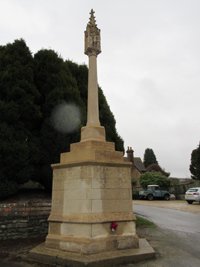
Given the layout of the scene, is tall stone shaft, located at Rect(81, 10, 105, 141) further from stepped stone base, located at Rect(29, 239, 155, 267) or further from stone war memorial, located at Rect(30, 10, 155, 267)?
stepped stone base, located at Rect(29, 239, 155, 267)

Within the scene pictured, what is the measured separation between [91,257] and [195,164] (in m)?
42.0

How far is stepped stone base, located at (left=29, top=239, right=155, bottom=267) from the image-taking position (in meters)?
6.65

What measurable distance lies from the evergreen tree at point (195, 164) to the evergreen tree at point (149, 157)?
25.7m

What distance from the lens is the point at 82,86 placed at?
13508mm

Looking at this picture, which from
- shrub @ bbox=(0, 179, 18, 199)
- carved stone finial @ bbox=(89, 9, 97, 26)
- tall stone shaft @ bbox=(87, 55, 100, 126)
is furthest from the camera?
shrub @ bbox=(0, 179, 18, 199)

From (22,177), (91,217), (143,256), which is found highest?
(22,177)

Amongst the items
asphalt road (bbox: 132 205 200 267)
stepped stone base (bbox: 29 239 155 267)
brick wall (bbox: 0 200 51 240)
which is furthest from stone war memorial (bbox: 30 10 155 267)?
brick wall (bbox: 0 200 51 240)

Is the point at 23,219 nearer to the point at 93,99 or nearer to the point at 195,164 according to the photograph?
the point at 93,99

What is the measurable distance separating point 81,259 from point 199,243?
410 centimetres

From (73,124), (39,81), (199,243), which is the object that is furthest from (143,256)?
(39,81)

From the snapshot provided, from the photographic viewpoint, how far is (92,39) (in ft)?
28.7

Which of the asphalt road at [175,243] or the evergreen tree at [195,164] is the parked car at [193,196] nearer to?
the asphalt road at [175,243]

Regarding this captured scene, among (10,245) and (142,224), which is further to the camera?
(142,224)

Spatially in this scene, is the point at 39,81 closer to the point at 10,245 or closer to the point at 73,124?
the point at 73,124
